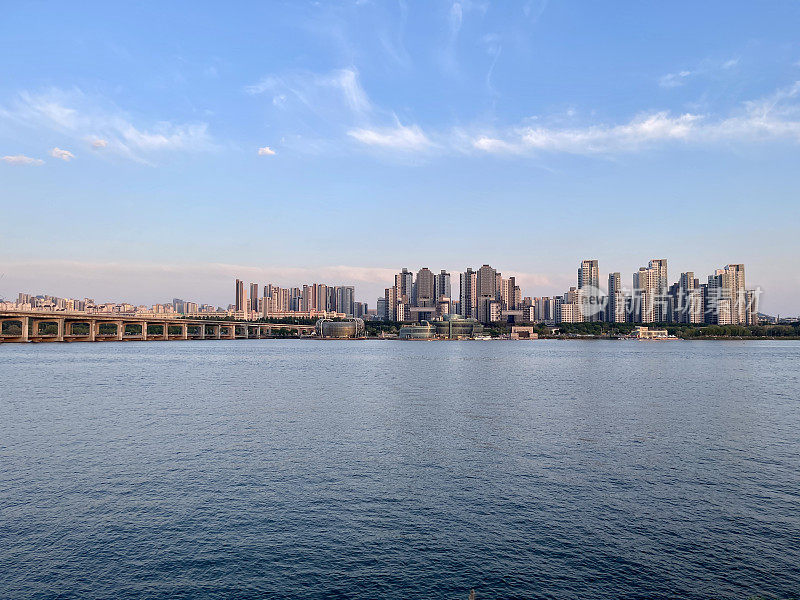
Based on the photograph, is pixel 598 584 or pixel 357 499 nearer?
pixel 598 584

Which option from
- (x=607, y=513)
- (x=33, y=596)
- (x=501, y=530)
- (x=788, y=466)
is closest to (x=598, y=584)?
(x=501, y=530)

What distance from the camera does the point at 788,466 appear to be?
34.9 metres

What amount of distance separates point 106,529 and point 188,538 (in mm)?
3874

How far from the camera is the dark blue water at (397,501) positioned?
20.0m

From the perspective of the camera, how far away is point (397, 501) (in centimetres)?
2783

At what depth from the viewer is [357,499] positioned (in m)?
28.1

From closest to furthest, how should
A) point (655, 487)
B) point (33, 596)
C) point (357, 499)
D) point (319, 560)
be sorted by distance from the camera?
1. point (33, 596)
2. point (319, 560)
3. point (357, 499)
4. point (655, 487)

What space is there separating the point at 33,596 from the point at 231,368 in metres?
96.5

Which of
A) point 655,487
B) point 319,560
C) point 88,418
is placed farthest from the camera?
point 88,418

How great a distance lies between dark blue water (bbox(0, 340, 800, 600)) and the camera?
20031 mm

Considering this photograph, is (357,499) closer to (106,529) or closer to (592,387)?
(106,529)

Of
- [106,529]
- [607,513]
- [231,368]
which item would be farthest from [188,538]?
[231,368]

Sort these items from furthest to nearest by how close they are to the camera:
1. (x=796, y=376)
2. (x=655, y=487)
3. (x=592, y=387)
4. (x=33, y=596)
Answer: (x=796, y=376) → (x=592, y=387) → (x=655, y=487) → (x=33, y=596)

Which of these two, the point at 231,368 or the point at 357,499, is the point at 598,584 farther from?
the point at 231,368
